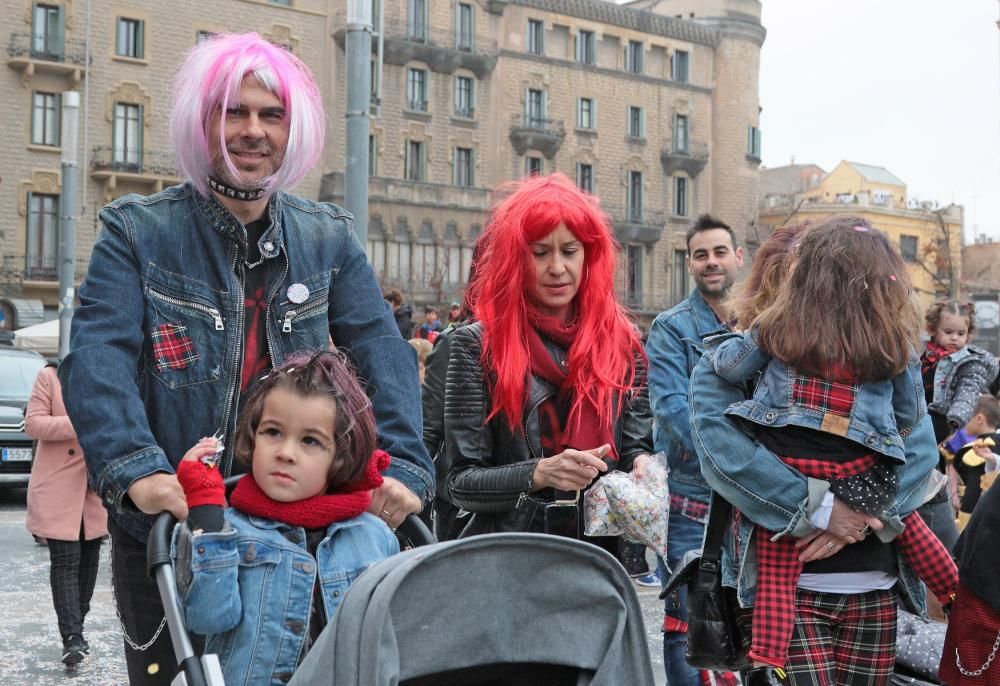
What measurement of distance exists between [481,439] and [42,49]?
4256 centimetres

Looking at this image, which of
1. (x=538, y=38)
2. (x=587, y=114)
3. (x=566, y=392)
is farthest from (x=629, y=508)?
(x=587, y=114)

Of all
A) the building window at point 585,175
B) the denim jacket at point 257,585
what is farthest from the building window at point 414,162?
the denim jacket at point 257,585

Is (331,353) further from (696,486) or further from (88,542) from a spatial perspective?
(88,542)

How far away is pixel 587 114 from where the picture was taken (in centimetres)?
5606

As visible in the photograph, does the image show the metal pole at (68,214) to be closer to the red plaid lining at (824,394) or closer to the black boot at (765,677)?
the black boot at (765,677)

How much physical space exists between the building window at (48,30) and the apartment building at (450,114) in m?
0.06

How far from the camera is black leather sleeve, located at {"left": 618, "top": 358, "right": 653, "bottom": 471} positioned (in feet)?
14.2

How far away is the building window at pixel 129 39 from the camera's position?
4400 centimetres

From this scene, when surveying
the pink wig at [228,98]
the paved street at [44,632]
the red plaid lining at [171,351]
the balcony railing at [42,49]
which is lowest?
the paved street at [44,632]

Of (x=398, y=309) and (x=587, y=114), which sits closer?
(x=398, y=309)

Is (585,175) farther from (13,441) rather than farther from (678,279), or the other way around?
(13,441)

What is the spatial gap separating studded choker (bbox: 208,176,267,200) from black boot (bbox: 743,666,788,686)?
77.1 inches

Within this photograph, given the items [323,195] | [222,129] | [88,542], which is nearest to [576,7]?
[323,195]

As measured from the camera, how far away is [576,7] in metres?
54.8
